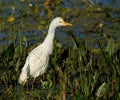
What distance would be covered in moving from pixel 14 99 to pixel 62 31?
3.63 m

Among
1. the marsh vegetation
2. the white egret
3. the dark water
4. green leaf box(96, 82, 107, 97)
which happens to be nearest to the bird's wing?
the white egret

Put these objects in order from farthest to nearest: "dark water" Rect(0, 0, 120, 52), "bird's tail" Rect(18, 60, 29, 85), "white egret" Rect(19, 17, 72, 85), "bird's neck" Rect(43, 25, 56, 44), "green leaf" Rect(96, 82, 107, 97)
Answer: "dark water" Rect(0, 0, 120, 52) → "bird's neck" Rect(43, 25, 56, 44) → "white egret" Rect(19, 17, 72, 85) → "bird's tail" Rect(18, 60, 29, 85) → "green leaf" Rect(96, 82, 107, 97)

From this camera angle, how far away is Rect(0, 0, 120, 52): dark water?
10227 millimetres

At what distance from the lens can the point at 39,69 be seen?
807 centimetres

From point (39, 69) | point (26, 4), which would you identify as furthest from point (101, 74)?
point (26, 4)

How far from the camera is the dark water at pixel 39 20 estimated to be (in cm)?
1023

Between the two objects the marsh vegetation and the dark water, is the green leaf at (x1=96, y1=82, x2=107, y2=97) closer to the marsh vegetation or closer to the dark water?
the marsh vegetation

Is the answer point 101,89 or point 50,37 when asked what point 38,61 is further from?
point 101,89

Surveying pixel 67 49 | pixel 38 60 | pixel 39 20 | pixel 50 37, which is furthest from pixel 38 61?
pixel 39 20

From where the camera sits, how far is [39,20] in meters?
11.2

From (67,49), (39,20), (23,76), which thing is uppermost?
(67,49)

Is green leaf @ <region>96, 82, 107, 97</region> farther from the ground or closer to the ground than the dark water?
farther from the ground

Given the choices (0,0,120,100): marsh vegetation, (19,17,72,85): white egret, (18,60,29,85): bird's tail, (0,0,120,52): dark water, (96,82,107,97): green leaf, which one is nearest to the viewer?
(96,82,107,97): green leaf

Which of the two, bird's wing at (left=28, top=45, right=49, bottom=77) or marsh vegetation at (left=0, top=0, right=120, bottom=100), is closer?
marsh vegetation at (left=0, top=0, right=120, bottom=100)
